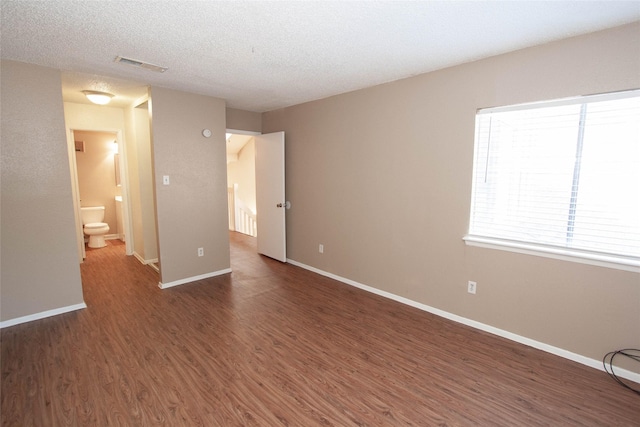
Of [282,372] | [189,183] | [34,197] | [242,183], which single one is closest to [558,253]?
[282,372]

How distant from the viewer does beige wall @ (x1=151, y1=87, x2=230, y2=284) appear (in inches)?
141

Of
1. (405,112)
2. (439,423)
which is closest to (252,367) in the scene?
(439,423)

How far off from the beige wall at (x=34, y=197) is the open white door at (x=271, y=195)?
2.54m

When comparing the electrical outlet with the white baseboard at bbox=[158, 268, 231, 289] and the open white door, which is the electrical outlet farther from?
the white baseboard at bbox=[158, 268, 231, 289]

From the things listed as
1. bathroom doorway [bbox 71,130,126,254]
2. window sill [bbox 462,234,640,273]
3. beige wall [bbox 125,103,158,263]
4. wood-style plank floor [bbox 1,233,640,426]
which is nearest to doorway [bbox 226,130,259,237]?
bathroom doorway [bbox 71,130,126,254]

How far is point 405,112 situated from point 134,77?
9.58 ft

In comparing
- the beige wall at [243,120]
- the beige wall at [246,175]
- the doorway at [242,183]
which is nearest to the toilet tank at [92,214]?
the doorway at [242,183]

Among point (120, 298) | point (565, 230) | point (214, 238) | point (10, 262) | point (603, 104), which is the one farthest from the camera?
point (214, 238)

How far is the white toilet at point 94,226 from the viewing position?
5.45 m

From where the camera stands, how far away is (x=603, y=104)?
2143 mm

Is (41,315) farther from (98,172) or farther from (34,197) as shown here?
(98,172)

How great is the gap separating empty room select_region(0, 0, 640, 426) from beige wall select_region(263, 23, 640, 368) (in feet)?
0.06

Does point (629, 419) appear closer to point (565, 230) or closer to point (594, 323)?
point (594, 323)

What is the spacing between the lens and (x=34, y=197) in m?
2.82
